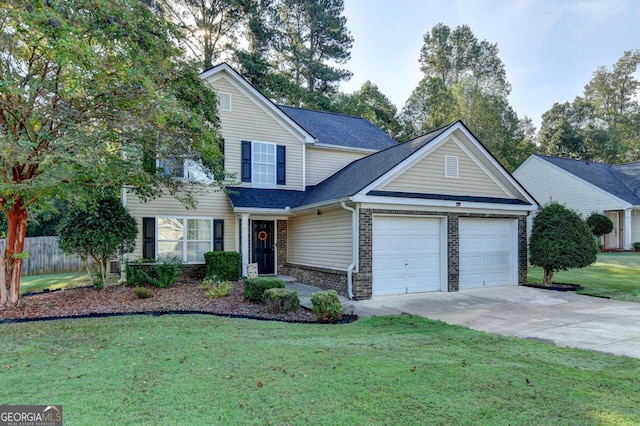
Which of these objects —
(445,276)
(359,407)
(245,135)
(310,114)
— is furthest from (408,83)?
(359,407)

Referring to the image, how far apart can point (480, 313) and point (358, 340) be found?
3872 mm

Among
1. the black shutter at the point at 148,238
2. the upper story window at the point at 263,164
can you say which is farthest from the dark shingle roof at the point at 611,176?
the black shutter at the point at 148,238

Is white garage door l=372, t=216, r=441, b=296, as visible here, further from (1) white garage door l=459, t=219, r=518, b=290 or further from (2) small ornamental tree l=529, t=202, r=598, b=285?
(2) small ornamental tree l=529, t=202, r=598, b=285

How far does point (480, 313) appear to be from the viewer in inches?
318

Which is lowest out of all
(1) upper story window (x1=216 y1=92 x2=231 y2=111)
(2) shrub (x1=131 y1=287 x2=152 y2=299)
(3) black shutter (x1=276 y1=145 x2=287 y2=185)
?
Answer: (2) shrub (x1=131 y1=287 x2=152 y2=299)

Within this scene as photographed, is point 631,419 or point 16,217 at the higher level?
point 16,217

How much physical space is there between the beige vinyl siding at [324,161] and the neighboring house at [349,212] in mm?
45

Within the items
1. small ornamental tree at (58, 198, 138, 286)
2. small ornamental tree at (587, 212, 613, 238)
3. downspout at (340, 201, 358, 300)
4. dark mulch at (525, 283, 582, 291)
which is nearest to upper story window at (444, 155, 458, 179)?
downspout at (340, 201, 358, 300)

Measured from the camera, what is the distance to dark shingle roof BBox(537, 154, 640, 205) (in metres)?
24.1

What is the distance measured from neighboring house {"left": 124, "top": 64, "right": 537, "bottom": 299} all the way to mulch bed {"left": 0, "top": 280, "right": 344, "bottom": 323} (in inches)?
102

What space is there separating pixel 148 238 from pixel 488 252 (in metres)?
11.4

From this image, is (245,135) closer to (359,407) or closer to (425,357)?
(425,357)

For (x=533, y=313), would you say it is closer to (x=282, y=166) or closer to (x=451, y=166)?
(x=451, y=166)

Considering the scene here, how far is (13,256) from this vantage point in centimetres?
780
